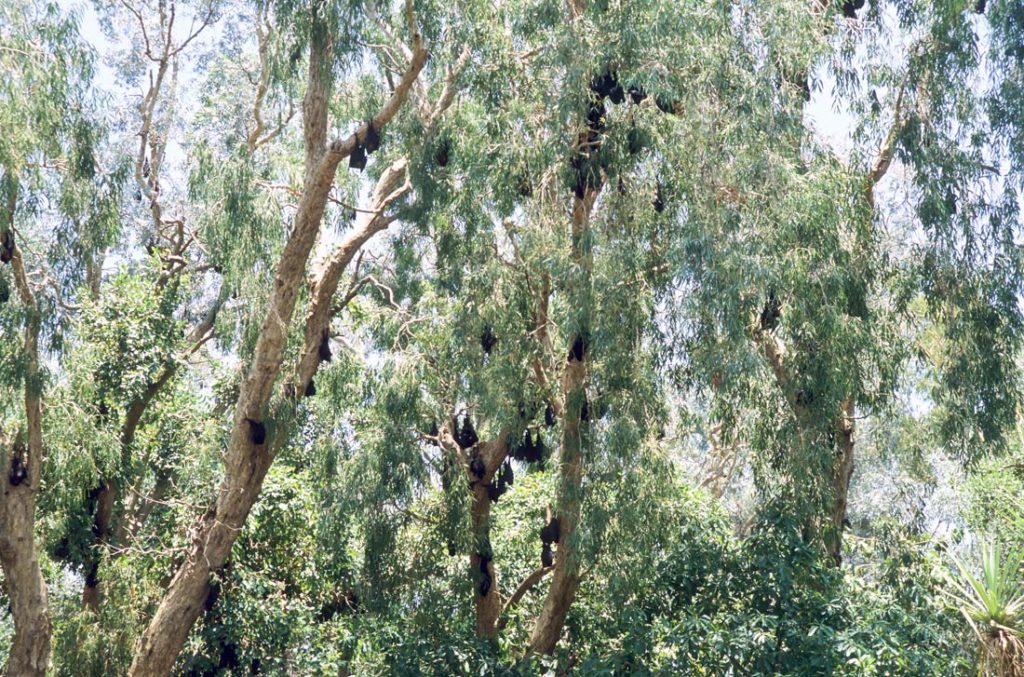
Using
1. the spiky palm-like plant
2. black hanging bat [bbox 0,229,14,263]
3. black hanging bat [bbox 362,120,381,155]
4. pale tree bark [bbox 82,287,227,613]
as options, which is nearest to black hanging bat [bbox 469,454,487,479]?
black hanging bat [bbox 362,120,381,155]

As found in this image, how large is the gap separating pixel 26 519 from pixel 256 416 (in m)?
1.92

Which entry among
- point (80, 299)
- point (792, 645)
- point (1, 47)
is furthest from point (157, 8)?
point (792, 645)

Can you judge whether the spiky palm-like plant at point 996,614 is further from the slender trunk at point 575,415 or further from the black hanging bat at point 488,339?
the black hanging bat at point 488,339

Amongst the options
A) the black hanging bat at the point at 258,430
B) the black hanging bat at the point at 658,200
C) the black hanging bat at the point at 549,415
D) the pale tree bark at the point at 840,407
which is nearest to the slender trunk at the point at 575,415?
the black hanging bat at the point at 549,415

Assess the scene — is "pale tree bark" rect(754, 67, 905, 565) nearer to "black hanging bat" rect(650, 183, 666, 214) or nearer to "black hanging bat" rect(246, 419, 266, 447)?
"black hanging bat" rect(650, 183, 666, 214)

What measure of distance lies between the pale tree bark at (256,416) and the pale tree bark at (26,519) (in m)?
0.81

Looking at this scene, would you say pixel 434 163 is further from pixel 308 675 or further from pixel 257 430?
pixel 308 675

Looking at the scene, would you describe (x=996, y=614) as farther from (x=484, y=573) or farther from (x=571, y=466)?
(x=484, y=573)

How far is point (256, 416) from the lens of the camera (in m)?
10.4

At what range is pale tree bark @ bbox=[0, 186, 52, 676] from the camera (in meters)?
10.1

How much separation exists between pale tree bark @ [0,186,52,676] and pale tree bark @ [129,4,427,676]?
0.81 meters

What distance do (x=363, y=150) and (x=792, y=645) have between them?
15.3 ft

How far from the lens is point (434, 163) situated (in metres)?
10.3

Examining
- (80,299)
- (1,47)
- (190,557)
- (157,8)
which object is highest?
(157,8)
